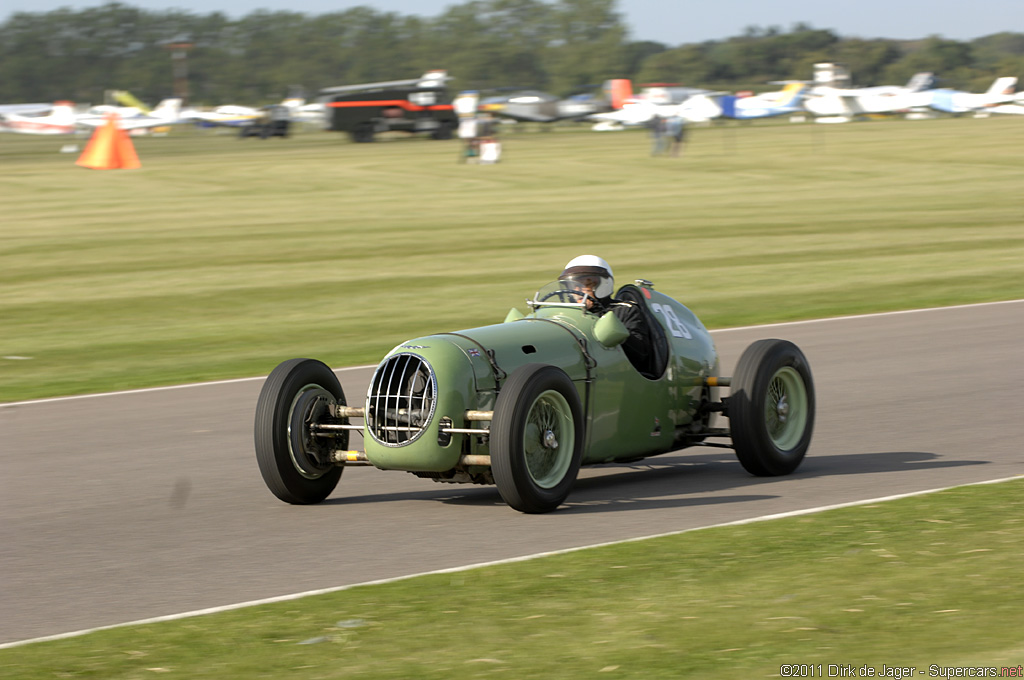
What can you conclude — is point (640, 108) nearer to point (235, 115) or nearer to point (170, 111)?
point (235, 115)

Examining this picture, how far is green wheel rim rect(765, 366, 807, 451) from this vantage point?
9.25 m

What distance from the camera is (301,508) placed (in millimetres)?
8375

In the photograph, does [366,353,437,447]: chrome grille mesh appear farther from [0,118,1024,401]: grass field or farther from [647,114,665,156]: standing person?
[647,114,665,156]: standing person

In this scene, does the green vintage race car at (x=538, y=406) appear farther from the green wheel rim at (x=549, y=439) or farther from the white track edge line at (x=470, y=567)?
the white track edge line at (x=470, y=567)

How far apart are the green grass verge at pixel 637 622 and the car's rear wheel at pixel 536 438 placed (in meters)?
0.79

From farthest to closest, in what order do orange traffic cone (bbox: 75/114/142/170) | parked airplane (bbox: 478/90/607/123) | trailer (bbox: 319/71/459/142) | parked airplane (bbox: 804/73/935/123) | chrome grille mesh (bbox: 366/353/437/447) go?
parked airplane (bbox: 804/73/935/123)
parked airplane (bbox: 478/90/607/123)
trailer (bbox: 319/71/459/142)
orange traffic cone (bbox: 75/114/142/170)
chrome grille mesh (bbox: 366/353/437/447)

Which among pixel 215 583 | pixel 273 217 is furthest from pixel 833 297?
pixel 273 217

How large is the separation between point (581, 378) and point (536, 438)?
68cm

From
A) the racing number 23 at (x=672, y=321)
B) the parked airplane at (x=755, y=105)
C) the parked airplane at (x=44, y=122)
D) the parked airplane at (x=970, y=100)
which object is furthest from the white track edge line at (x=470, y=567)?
the parked airplane at (x=44, y=122)

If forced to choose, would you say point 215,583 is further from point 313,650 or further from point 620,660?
point 620,660

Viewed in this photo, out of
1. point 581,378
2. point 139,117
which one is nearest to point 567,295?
point 581,378

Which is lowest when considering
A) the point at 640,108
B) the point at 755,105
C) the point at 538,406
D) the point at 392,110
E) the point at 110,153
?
the point at 538,406

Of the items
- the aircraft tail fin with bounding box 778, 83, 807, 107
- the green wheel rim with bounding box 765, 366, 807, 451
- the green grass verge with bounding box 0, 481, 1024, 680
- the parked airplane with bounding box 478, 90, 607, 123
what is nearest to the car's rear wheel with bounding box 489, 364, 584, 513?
the green grass verge with bounding box 0, 481, 1024, 680

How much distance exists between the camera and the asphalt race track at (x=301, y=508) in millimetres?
6746
